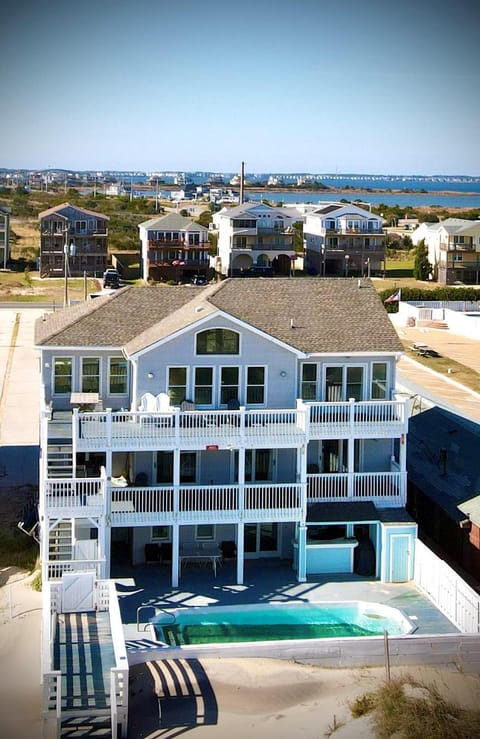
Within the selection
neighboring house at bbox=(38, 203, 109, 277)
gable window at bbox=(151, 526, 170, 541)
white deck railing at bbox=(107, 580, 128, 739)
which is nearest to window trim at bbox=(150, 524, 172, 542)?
gable window at bbox=(151, 526, 170, 541)

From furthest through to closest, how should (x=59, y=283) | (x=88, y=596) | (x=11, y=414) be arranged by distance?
(x=59, y=283) < (x=11, y=414) < (x=88, y=596)

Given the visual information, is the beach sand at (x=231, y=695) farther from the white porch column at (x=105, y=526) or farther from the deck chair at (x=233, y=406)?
the deck chair at (x=233, y=406)

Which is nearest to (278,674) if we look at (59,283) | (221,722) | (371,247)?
(221,722)

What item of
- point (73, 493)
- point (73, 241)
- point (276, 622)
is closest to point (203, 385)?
point (73, 493)

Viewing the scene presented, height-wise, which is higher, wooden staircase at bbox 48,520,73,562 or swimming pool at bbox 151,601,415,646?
wooden staircase at bbox 48,520,73,562

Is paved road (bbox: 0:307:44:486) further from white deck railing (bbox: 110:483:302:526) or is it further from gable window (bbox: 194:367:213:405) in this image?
white deck railing (bbox: 110:483:302:526)

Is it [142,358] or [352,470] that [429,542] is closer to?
[352,470]

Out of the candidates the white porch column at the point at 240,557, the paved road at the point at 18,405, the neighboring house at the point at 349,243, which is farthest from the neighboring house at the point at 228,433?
the neighboring house at the point at 349,243
